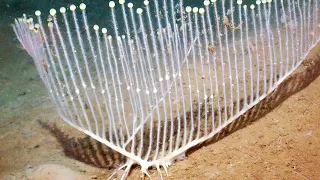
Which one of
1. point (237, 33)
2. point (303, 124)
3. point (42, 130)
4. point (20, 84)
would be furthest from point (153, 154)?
point (237, 33)

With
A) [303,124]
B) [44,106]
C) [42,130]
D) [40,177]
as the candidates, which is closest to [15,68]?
[44,106]

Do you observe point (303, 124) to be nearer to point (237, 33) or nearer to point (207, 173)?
point (207, 173)

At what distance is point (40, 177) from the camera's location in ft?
10.6

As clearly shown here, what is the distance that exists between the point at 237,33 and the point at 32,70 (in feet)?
12.0

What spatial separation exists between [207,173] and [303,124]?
3.38 ft

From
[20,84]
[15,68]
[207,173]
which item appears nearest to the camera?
[207,173]

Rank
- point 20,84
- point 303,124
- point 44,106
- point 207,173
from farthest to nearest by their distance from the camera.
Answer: point 20,84 < point 44,106 < point 303,124 < point 207,173

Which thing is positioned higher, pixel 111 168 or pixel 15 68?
pixel 15 68

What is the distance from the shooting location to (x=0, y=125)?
456 centimetres

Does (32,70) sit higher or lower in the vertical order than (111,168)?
higher

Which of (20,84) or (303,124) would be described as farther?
(20,84)

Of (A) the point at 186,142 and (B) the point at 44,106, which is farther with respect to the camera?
(B) the point at 44,106

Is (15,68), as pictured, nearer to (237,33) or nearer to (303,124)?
(237,33)

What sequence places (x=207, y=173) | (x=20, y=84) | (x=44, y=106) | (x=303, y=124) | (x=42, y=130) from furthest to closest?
(x=20, y=84), (x=44, y=106), (x=42, y=130), (x=303, y=124), (x=207, y=173)
